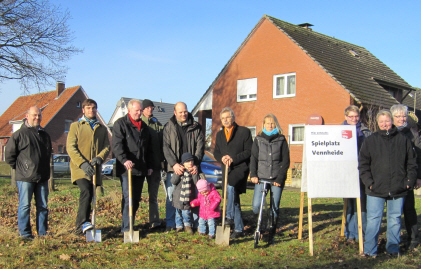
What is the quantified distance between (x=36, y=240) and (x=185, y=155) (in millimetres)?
2619

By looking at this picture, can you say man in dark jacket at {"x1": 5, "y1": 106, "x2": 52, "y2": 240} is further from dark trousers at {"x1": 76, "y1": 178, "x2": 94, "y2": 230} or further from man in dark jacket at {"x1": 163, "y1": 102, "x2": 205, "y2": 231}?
man in dark jacket at {"x1": 163, "y1": 102, "x2": 205, "y2": 231}

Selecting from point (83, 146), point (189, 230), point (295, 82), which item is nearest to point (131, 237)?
point (189, 230)

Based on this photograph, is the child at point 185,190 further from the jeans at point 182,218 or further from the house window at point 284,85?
the house window at point 284,85

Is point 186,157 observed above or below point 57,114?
below

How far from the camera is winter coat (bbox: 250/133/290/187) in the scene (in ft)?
21.9

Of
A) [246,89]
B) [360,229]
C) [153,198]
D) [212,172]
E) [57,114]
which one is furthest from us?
[57,114]

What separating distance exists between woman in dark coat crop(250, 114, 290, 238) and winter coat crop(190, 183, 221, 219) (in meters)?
0.64

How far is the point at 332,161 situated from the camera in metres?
6.32

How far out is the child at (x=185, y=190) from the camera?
702cm

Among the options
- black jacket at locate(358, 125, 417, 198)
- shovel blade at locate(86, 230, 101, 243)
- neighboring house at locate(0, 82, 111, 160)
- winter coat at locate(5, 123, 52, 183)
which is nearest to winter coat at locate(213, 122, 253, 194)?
black jacket at locate(358, 125, 417, 198)

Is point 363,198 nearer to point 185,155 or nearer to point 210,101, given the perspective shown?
point 185,155

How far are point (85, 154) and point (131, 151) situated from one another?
74cm

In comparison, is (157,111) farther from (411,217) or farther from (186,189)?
(411,217)

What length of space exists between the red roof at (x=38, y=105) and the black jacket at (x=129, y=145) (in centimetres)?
4019
